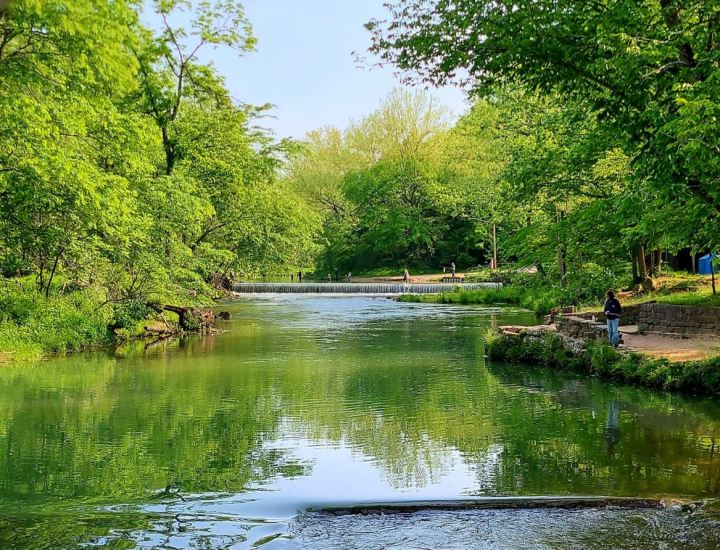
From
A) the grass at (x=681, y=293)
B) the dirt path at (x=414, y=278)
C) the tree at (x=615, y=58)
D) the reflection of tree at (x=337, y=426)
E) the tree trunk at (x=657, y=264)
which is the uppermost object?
the tree at (x=615, y=58)

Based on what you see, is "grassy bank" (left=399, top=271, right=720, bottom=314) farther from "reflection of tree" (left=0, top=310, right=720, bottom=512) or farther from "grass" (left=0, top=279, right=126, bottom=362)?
"grass" (left=0, top=279, right=126, bottom=362)

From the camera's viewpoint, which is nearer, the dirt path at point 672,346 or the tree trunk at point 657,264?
the dirt path at point 672,346

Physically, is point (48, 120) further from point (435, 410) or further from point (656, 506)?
point (656, 506)

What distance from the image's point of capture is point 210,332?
978 inches

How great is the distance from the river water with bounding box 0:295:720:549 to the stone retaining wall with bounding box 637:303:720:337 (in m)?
3.23

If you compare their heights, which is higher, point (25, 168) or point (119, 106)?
point (119, 106)

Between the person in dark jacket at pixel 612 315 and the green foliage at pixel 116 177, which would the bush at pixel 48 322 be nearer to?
the green foliage at pixel 116 177

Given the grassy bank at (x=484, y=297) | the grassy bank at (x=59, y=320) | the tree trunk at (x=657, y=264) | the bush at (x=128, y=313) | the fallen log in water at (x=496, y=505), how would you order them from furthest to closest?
the grassy bank at (x=484, y=297)
the tree trunk at (x=657, y=264)
the bush at (x=128, y=313)
the grassy bank at (x=59, y=320)
the fallen log in water at (x=496, y=505)

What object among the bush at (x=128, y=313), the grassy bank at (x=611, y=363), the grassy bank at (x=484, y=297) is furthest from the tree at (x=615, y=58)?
the grassy bank at (x=484, y=297)

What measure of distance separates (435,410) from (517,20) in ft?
20.0

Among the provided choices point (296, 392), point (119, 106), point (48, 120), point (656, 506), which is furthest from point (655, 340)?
point (119, 106)

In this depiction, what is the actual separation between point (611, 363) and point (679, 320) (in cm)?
315

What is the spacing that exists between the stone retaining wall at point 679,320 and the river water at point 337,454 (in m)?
3.23

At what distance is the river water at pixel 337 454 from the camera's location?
616cm
